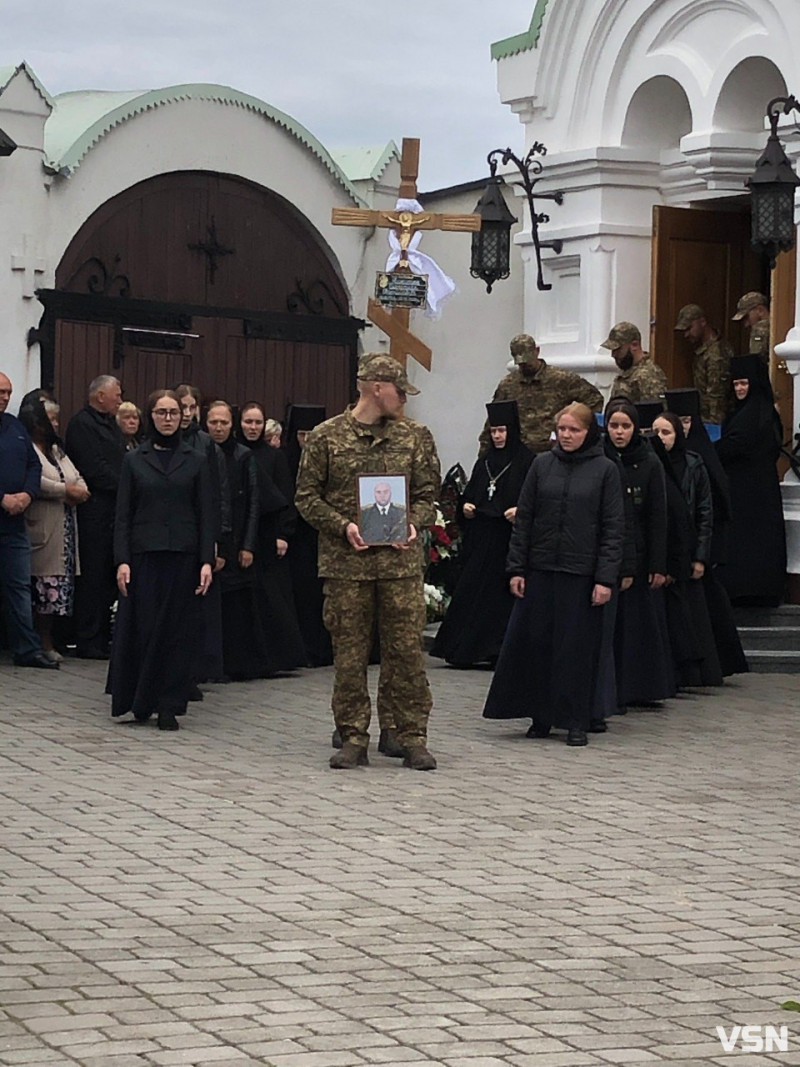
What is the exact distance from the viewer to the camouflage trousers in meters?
9.59

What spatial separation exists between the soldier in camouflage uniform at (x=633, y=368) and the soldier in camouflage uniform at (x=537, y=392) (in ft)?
0.78

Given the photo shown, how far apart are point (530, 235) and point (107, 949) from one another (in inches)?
454

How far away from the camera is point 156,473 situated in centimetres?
1080

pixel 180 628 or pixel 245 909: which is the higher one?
pixel 180 628

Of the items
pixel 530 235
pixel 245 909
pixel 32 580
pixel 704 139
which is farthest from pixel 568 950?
pixel 530 235

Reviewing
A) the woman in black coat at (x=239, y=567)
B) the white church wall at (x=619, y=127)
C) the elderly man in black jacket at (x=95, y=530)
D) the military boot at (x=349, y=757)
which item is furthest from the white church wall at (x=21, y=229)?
the military boot at (x=349, y=757)

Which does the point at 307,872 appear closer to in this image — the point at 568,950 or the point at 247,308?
the point at 568,950

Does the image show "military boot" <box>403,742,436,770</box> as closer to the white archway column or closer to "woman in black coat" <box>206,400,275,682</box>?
"woman in black coat" <box>206,400,275,682</box>

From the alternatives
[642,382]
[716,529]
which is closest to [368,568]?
[716,529]

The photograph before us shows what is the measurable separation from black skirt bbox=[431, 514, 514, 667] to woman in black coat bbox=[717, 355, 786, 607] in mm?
1614

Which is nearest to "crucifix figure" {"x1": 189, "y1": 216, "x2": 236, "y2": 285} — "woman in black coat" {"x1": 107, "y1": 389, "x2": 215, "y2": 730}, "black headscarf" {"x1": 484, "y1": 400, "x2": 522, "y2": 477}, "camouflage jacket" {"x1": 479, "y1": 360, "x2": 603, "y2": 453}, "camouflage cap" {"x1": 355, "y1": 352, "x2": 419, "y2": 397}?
"camouflage jacket" {"x1": 479, "y1": 360, "x2": 603, "y2": 453}

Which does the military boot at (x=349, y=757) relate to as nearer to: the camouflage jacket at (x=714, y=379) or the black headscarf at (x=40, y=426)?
the black headscarf at (x=40, y=426)

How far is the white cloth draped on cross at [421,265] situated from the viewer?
49.4 ft

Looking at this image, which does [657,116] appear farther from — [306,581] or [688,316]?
[306,581]
